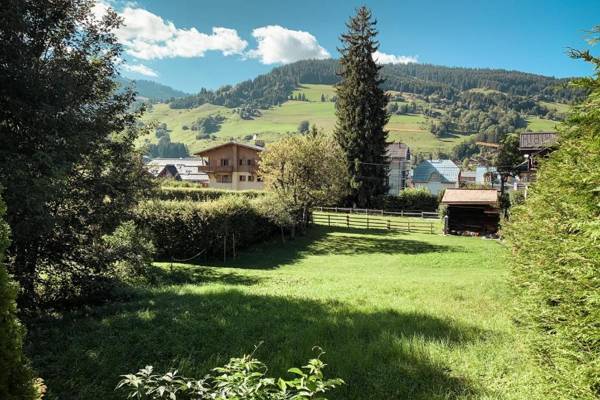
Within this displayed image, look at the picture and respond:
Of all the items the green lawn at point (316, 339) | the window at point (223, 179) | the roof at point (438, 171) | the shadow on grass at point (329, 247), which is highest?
the roof at point (438, 171)

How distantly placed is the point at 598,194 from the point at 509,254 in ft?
13.9

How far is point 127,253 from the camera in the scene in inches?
413

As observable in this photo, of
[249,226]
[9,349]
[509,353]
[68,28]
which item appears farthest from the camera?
[249,226]

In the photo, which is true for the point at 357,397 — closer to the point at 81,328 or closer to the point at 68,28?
the point at 81,328

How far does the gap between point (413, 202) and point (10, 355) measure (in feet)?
159

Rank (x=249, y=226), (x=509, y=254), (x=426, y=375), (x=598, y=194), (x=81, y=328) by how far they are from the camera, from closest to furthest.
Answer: (x=598, y=194)
(x=426, y=375)
(x=81, y=328)
(x=509, y=254)
(x=249, y=226)

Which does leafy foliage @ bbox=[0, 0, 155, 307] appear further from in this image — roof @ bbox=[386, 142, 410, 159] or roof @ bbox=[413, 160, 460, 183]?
roof @ bbox=[413, 160, 460, 183]

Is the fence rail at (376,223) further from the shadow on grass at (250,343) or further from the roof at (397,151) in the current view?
the roof at (397,151)

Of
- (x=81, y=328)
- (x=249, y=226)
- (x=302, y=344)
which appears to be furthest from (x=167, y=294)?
(x=249, y=226)

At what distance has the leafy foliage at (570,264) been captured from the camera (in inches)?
127

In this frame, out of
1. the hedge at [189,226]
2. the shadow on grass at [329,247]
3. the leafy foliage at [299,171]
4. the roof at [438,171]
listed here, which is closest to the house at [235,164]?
the leafy foliage at [299,171]

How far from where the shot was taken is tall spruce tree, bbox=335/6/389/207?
4512cm

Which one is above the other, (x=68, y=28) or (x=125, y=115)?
(x=68, y=28)

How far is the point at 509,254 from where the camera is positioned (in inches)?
284
